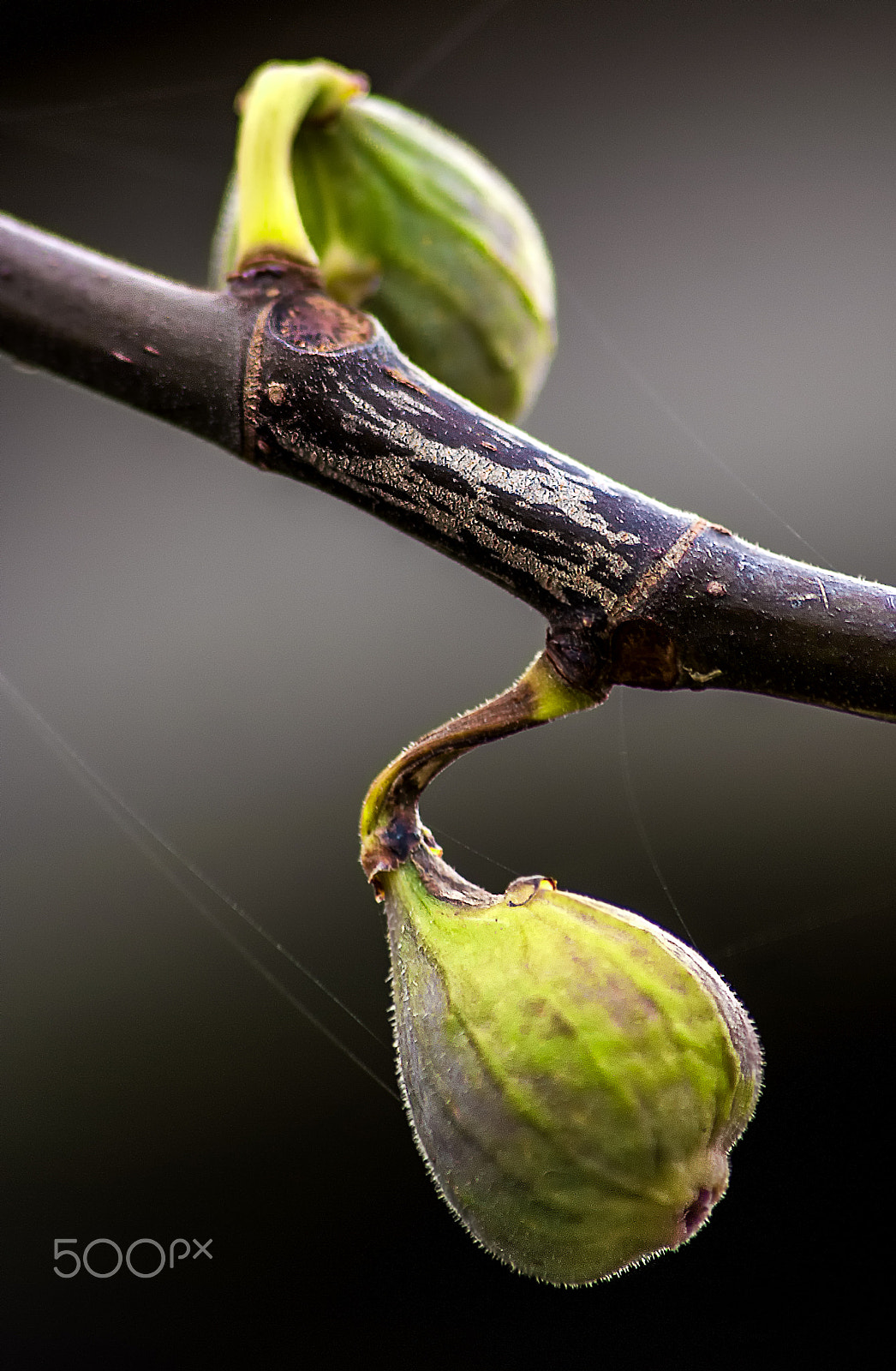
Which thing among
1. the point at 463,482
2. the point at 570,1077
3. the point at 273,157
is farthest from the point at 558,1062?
the point at 273,157

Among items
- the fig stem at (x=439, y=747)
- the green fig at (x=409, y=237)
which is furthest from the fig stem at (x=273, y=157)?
the fig stem at (x=439, y=747)

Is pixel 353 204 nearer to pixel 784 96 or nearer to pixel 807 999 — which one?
pixel 807 999

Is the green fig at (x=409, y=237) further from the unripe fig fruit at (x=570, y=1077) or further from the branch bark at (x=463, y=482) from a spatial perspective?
the unripe fig fruit at (x=570, y=1077)

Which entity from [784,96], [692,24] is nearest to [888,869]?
[784,96]

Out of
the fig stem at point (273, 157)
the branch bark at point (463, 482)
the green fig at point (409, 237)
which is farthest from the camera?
the green fig at point (409, 237)

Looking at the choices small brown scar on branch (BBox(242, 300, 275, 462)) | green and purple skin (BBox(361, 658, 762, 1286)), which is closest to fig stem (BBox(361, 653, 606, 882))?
green and purple skin (BBox(361, 658, 762, 1286))

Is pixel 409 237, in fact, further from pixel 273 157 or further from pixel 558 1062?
pixel 558 1062
